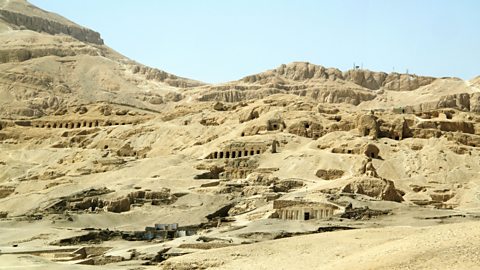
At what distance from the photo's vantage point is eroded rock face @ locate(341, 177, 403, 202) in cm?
4428

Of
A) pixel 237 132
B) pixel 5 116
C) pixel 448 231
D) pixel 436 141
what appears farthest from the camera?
pixel 5 116

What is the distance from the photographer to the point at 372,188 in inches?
1756

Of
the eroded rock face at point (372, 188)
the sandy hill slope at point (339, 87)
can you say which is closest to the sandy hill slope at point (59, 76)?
the sandy hill slope at point (339, 87)

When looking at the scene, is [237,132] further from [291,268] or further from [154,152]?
[291,268]

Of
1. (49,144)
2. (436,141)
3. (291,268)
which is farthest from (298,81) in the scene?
(291,268)

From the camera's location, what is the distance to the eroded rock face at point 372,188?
4428 cm

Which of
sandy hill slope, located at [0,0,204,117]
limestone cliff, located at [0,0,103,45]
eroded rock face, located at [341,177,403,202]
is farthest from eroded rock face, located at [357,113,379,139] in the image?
limestone cliff, located at [0,0,103,45]

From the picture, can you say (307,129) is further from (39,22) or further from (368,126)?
(39,22)

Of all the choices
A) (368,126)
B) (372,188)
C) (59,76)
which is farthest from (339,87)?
(372,188)

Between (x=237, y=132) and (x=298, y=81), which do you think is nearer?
(x=237, y=132)

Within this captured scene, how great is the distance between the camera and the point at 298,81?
434 feet

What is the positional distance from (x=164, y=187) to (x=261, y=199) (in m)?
9.21

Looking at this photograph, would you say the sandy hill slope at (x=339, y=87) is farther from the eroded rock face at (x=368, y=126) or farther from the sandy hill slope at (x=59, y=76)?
the eroded rock face at (x=368, y=126)

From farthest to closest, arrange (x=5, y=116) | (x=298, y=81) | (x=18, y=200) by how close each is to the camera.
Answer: (x=298, y=81)
(x=5, y=116)
(x=18, y=200)
